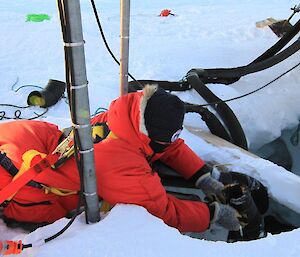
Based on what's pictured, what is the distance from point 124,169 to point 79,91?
50 cm

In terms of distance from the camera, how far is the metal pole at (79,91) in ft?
4.38

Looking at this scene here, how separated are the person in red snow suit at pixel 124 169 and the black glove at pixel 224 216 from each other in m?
0.01

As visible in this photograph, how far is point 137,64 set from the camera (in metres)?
4.45

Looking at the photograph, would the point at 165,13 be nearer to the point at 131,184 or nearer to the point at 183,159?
the point at 183,159

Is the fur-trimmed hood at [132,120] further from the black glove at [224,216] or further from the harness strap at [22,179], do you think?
the black glove at [224,216]

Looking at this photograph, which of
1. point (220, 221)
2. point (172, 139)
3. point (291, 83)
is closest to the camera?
point (172, 139)

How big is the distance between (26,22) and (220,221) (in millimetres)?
4612

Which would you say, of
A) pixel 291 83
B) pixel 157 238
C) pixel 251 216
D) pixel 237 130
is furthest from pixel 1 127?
pixel 291 83

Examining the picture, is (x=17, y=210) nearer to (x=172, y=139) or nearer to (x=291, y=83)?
(x=172, y=139)

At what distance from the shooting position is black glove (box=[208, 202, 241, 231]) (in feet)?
6.89

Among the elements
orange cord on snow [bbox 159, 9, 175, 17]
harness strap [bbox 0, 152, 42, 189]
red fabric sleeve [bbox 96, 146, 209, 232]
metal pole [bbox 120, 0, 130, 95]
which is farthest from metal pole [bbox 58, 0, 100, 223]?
orange cord on snow [bbox 159, 9, 175, 17]

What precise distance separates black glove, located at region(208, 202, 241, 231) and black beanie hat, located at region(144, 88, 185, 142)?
46cm

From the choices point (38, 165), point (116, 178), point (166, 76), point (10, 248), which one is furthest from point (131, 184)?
point (166, 76)

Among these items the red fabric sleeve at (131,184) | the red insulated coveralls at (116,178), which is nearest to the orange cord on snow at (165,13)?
the red insulated coveralls at (116,178)
